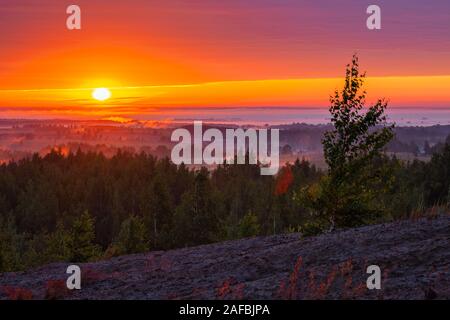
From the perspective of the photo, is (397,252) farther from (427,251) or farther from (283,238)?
(283,238)

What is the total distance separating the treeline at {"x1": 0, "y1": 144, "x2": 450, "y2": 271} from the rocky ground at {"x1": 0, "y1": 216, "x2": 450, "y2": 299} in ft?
17.5

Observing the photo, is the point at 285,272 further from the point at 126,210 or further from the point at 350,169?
the point at 126,210

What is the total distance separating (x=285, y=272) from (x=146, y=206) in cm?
8141

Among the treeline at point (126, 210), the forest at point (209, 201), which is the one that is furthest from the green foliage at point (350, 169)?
the treeline at point (126, 210)

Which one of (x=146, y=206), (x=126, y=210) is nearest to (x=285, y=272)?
(x=146, y=206)

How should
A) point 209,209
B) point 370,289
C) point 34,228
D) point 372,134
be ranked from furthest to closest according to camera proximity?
1. point 34,228
2. point 209,209
3. point 372,134
4. point 370,289

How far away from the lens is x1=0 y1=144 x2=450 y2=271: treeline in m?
64.5

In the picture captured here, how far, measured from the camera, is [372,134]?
75.5 ft

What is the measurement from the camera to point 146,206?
A: 94438 mm

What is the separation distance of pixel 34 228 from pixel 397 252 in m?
142

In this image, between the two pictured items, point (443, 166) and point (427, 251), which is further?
point (443, 166)

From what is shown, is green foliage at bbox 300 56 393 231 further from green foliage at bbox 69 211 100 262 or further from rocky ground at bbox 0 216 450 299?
green foliage at bbox 69 211 100 262

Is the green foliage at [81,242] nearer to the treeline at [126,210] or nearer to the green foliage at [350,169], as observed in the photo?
the treeline at [126,210]
